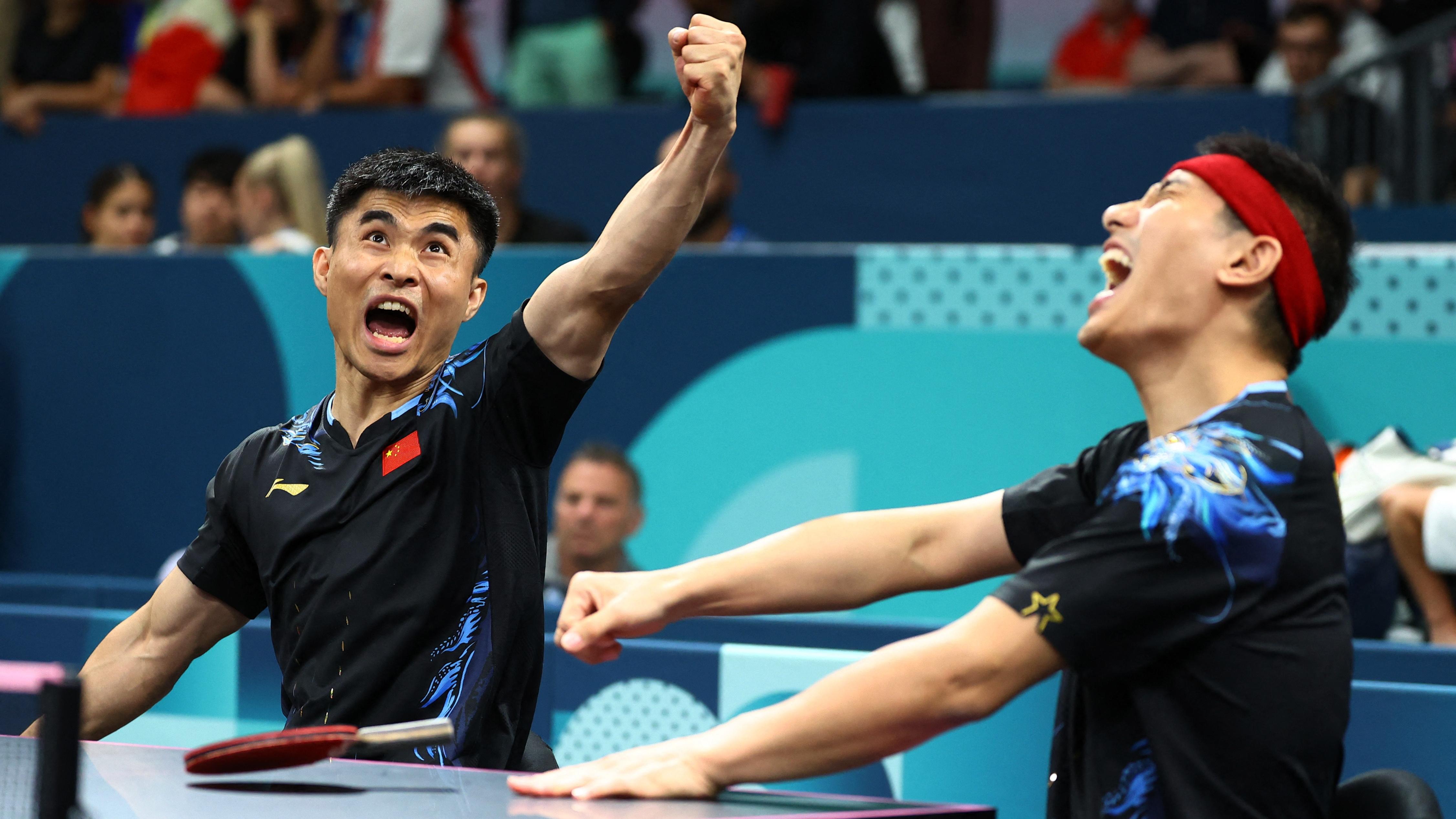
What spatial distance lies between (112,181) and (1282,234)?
18.7 feet

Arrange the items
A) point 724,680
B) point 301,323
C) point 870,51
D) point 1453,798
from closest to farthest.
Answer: point 1453,798 → point 724,680 → point 301,323 → point 870,51

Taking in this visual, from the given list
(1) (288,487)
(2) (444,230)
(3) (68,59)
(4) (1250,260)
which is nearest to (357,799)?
(1) (288,487)

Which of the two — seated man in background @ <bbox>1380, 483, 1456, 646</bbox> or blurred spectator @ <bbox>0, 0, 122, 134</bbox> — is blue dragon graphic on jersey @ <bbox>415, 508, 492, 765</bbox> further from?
blurred spectator @ <bbox>0, 0, 122, 134</bbox>

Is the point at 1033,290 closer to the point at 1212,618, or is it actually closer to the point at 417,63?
the point at 1212,618

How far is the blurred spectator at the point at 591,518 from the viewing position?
443cm

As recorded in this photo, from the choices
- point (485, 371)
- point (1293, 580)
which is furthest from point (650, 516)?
point (1293, 580)

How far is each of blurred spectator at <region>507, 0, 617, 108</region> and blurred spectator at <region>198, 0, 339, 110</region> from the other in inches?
39.1

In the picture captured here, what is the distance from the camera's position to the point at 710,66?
84.4 inches

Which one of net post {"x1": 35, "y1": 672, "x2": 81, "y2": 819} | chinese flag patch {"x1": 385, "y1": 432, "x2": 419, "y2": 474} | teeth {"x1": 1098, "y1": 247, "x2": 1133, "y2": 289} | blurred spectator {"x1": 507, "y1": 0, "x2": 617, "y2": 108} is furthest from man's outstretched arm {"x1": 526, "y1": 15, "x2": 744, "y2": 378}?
blurred spectator {"x1": 507, "y1": 0, "x2": 617, "y2": 108}

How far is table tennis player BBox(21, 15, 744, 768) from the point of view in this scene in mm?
2221

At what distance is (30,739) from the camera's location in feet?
6.23

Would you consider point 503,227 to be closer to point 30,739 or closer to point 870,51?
point 870,51

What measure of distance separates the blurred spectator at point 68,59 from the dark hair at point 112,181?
1.19 meters

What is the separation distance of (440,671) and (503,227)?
3.08 m
